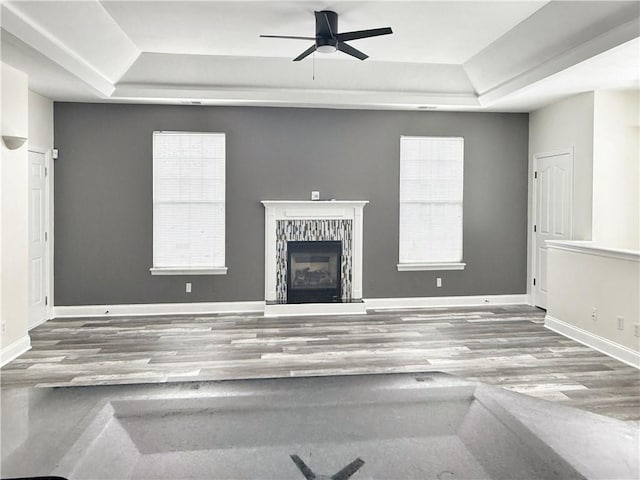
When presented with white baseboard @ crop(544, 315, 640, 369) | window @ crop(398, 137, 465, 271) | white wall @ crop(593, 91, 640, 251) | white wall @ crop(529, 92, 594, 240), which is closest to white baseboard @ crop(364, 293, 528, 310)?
window @ crop(398, 137, 465, 271)

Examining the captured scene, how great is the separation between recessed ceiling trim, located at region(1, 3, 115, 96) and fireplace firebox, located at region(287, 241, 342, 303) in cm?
294

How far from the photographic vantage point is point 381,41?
4.96m

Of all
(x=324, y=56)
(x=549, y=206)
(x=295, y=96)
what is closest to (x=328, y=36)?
(x=324, y=56)

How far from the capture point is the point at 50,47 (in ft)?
13.3

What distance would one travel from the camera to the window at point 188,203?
6.12 metres

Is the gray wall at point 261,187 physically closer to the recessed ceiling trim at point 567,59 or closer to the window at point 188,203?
the window at point 188,203

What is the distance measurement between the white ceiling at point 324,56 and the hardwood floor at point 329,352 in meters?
2.70

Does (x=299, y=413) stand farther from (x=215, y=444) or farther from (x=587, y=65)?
(x=587, y=65)

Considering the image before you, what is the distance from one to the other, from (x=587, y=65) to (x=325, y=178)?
3221 millimetres

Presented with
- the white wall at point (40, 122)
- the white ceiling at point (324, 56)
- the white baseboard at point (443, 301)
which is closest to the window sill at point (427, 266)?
the white baseboard at point (443, 301)

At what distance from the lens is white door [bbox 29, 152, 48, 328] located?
5.43 metres

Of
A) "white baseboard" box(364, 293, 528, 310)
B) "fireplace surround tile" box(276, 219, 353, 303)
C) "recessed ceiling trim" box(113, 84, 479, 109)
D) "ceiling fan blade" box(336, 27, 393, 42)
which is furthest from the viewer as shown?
"white baseboard" box(364, 293, 528, 310)

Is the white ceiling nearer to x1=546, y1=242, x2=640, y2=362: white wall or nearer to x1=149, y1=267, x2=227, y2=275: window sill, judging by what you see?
x1=546, y1=242, x2=640, y2=362: white wall

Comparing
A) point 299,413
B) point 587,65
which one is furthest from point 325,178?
point 299,413
